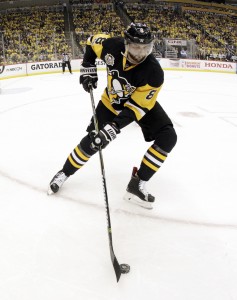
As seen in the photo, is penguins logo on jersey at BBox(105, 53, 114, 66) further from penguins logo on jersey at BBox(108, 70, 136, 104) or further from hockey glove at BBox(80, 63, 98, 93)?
hockey glove at BBox(80, 63, 98, 93)

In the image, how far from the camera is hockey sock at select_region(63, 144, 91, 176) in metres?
2.55

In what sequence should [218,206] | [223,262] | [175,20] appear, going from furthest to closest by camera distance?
1. [175,20]
2. [218,206]
3. [223,262]

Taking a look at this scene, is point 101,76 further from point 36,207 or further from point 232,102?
point 36,207

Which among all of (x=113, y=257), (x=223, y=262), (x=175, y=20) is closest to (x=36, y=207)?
(x=113, y=257)

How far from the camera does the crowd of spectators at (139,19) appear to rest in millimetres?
17344

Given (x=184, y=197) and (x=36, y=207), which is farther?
(x=184, y=197)

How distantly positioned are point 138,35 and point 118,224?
135cm

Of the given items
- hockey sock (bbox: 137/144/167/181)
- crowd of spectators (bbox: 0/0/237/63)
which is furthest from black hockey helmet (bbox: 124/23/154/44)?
crowd of spectators (bbox: 0/0/237/63)

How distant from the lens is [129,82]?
2297 millimetres

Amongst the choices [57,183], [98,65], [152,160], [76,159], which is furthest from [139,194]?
[98,65]

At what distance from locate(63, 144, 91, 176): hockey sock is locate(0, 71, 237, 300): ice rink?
24 cm

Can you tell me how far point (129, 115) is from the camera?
2.24 m

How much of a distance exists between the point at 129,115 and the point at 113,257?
39.0 inches

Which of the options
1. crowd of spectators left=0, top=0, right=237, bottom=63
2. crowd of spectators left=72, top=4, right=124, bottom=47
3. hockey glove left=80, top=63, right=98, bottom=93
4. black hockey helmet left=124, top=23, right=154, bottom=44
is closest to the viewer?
black hockey helmet left=124, top=23, right=154, bottom=44
